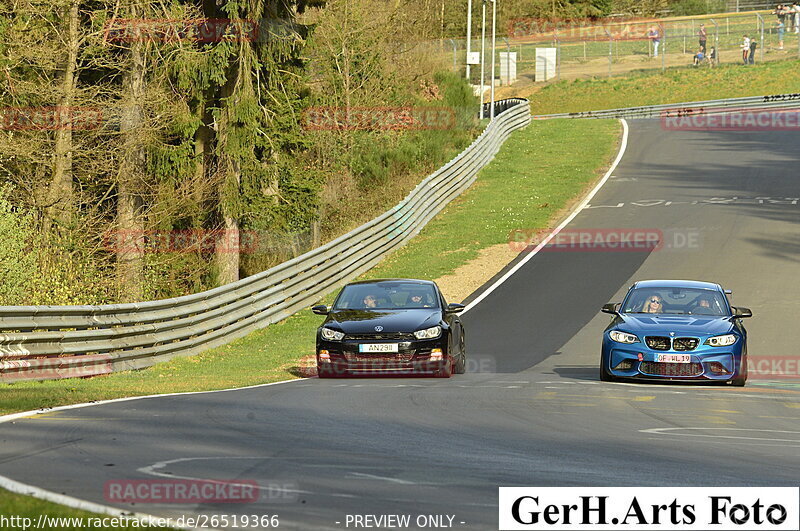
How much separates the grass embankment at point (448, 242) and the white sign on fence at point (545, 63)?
2867cm

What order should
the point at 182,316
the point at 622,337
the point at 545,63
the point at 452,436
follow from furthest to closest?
the point at 545,63 → the point at 182,316 → the point at 622,337 → the point at 452,436

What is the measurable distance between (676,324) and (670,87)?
6109 cm

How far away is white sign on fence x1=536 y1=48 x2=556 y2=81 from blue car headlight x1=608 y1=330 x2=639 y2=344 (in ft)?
231

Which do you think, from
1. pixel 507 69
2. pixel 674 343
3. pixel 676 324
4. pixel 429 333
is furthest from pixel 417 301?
pixel 507 69

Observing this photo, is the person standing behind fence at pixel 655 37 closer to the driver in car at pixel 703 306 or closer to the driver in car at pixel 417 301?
the driver in car at pixel 703 306

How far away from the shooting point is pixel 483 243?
1277 inches

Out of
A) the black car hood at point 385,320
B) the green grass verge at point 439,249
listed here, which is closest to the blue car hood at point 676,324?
the black car hood at point 385,320

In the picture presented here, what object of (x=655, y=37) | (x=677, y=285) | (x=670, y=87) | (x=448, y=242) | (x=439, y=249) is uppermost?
(x=655, y=37)

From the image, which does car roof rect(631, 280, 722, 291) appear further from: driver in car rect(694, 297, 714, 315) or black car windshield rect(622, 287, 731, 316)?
driver in car rect(694, 297, 714, 315)

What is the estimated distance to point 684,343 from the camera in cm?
1585

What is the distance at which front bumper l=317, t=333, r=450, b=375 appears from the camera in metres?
16.6

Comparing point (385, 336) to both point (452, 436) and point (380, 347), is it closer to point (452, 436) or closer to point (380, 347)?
point (380, 347)

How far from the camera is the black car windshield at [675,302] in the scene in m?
17.2

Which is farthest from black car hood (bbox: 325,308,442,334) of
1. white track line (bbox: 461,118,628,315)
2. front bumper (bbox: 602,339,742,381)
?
white track line (bbox: 461,118,628,315)
